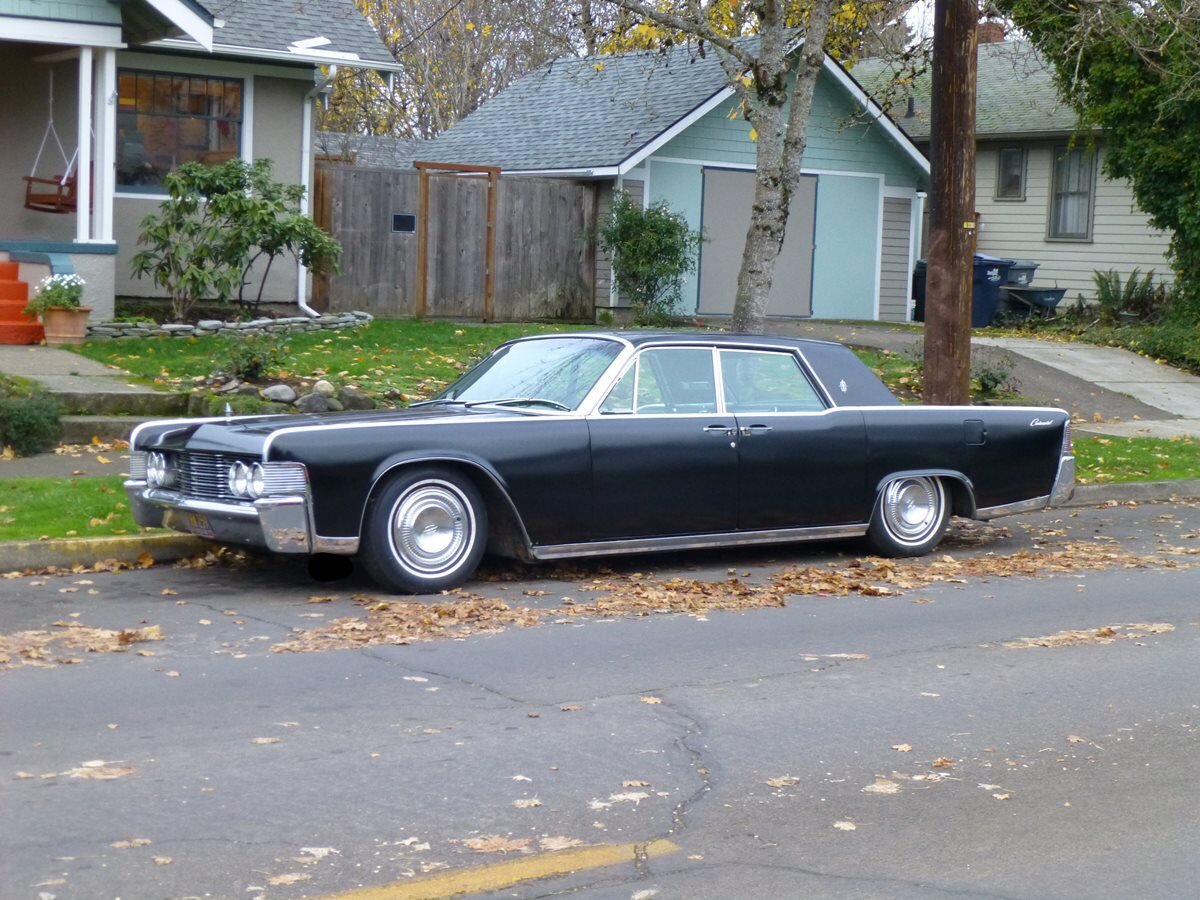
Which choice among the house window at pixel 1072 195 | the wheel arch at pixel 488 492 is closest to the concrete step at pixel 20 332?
the wheel arch at pixel 488 492

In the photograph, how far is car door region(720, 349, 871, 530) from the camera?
382 inches

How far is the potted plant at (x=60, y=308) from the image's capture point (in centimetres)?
1577

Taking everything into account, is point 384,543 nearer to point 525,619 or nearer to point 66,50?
point 525,619

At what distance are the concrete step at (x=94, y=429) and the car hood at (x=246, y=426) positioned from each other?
151 inches

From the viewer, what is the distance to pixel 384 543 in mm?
8430

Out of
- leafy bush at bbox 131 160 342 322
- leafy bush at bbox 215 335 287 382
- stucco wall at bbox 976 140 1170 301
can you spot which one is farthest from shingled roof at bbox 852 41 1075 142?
leafy bush at bbox 215 335 287 382

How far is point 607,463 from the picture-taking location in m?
9.09

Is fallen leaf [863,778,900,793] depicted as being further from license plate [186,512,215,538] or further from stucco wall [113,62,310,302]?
stucco wall [113,62,310,302]

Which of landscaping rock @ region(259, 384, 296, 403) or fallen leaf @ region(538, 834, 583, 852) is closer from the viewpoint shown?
fallen leaf @ region(538, 834, 583, 852)

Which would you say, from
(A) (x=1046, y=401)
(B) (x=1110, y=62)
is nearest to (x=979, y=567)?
(A) (x=1046, y=401)

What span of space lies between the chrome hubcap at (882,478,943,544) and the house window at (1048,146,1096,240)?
789 inches

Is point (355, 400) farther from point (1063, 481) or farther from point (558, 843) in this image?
point (558, 843)

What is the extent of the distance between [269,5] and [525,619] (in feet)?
47.2

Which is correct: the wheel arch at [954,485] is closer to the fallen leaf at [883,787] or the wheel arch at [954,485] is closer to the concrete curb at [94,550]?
the concrete curb at [94,550]
